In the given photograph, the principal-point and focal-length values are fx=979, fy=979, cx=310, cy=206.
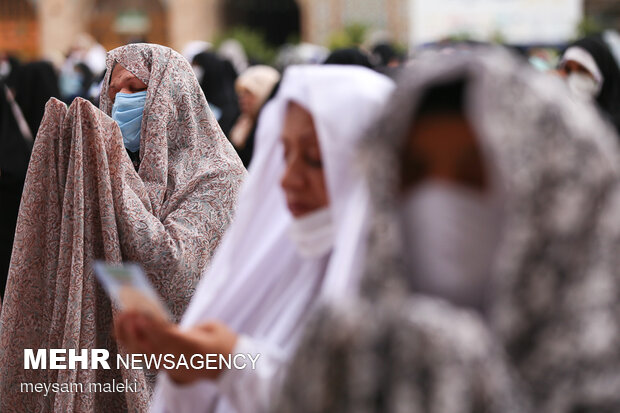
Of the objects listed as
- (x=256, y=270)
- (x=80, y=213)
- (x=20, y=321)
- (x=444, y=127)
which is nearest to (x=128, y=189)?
(x=80, y=213)

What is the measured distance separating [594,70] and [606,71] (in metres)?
0.06

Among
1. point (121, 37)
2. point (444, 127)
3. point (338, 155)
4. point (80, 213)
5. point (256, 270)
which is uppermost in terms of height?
point (444, 127)

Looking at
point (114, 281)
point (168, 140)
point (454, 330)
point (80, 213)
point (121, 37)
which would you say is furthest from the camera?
point (121, 37)

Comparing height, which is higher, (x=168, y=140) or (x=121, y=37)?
(x=168, y=140)

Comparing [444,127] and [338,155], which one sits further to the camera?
[338,155]

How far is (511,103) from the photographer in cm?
99

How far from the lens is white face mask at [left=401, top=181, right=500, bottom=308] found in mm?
1004

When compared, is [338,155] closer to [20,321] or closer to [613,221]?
[613,221]

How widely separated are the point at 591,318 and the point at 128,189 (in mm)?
1606

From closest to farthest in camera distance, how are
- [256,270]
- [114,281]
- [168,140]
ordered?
1. [114,281]
2. [256,270]
3. [168,140]

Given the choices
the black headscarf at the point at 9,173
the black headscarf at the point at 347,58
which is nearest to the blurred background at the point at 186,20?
the black headscarf at the point at 347,58

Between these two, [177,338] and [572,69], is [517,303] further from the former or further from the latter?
[572,69]

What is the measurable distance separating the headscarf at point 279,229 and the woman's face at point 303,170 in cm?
2

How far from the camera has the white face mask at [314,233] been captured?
54.7 inches
